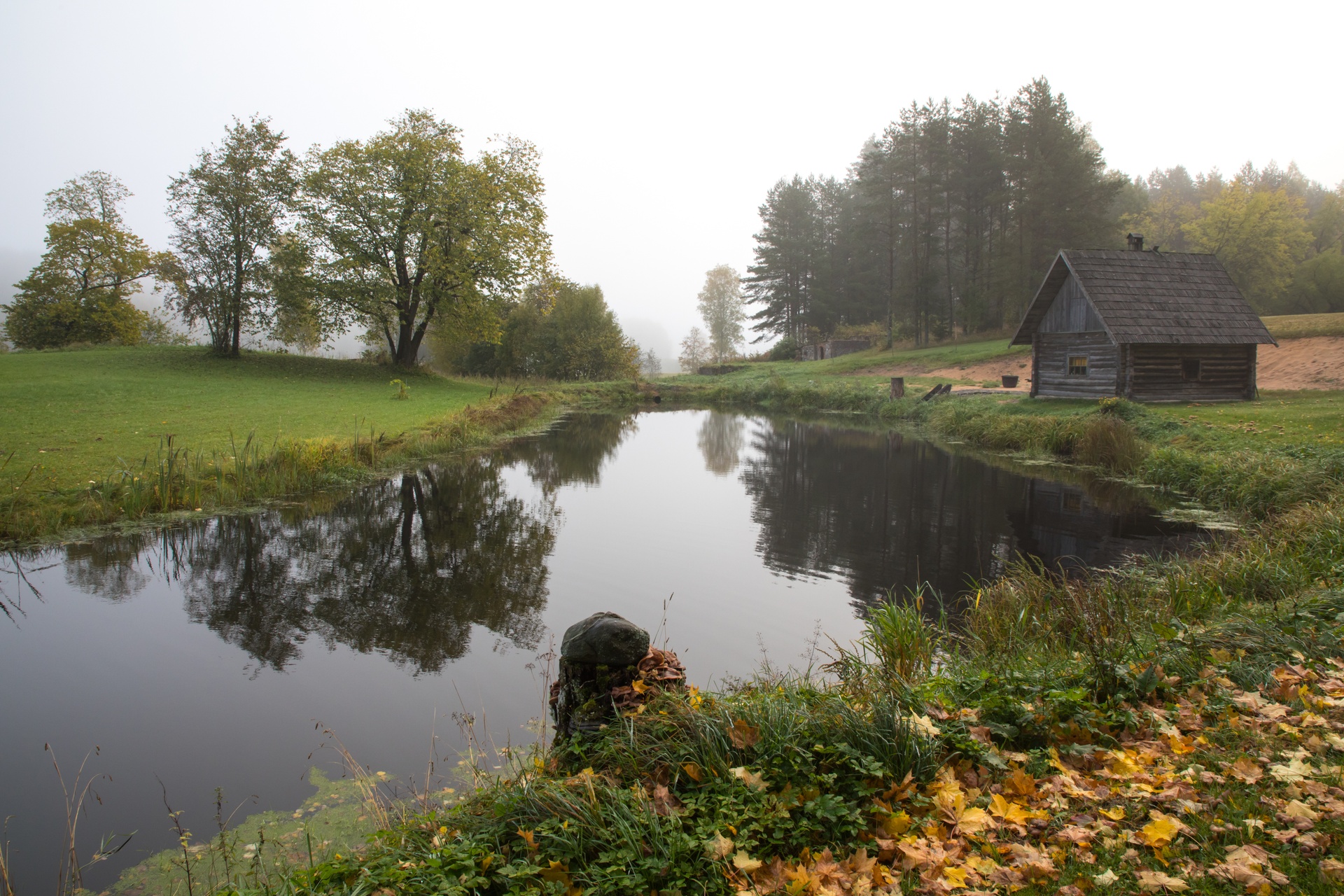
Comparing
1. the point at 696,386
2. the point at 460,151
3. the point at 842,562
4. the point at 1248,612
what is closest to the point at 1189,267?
the point at 842,562

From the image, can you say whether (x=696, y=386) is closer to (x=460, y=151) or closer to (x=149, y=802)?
(x=460, y=151)

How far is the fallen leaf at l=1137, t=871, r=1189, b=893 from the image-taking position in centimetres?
260

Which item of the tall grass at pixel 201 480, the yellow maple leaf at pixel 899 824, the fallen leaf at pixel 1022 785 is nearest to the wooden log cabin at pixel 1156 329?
the tall grass at pixel 201 480

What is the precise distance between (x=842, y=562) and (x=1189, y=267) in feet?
72.0

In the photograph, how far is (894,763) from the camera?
3.61 m

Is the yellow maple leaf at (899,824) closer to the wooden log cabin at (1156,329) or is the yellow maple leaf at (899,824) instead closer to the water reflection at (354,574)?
the water reflection at (354,574)

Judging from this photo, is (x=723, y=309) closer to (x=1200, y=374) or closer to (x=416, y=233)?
(x=416, y=233)

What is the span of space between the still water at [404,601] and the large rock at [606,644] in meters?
1.63

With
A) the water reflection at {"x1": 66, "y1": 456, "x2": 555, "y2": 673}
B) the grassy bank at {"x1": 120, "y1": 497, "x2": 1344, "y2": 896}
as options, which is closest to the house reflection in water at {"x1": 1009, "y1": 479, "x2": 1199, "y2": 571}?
the grassy bank at {"x1": 120, "y1": 497, "x2": 1344, "y2": 896}

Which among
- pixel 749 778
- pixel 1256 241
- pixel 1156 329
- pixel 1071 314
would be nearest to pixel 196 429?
pixel 749 778

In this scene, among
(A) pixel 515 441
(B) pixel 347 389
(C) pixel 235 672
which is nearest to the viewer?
(C) pixel 235 672

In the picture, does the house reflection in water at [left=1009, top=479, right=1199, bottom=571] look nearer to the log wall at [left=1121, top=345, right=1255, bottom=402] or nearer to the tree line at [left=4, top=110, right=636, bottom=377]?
the log wall at [left=1121, top=345, right=1255, bottom=402]

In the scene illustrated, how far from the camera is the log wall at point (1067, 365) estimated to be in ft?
76.6

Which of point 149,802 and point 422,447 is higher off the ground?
point 422,447
